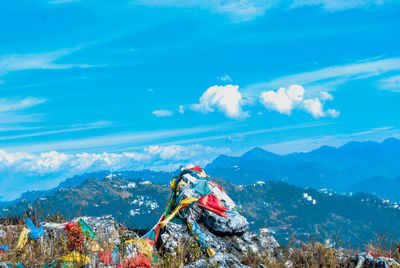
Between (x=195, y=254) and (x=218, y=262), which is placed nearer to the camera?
(x=218, y=262)

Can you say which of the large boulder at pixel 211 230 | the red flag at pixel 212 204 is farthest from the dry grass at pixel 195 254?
the red flag at pixel 212 204

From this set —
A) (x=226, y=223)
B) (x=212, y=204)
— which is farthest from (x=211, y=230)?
→ (x=212, y=204)

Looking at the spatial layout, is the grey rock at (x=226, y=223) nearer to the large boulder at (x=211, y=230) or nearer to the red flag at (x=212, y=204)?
the large boulder at (x=211, y=230)

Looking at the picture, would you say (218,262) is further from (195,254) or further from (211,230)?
(211,230)

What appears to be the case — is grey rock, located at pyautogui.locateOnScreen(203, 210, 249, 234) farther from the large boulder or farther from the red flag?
the red flag

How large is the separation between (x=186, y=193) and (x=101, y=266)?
689 cm

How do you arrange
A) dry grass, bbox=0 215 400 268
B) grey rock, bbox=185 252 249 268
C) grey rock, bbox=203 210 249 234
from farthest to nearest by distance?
grey rock, bbox=203 210 249 234
dry grass, bbox=0 215 400 268
grey rock, bbox=185 252 249 268

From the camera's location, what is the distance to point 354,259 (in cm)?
1015

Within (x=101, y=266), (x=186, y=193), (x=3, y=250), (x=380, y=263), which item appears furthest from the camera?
(x=186, y=193)

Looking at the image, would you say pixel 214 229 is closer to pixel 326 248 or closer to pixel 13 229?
pixel 326 248

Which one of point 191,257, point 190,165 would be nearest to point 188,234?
point 191,257

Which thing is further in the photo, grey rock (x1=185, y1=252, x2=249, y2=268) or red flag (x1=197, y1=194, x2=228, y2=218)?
red flag (x1=197, y1=194, x2=228, y2=218)

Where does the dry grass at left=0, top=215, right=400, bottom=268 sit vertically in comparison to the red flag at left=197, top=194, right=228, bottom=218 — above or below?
below

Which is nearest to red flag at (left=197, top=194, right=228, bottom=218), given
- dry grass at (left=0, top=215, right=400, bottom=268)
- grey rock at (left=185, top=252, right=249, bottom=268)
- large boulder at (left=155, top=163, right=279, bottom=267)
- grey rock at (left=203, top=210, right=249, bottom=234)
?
large boulder at (left=155, top=163, right=279, bottom=267)
